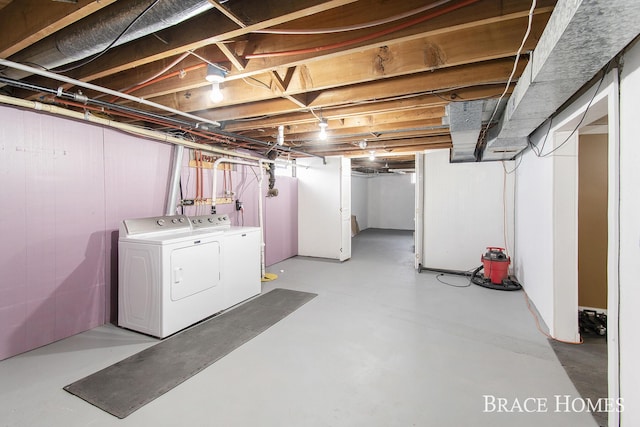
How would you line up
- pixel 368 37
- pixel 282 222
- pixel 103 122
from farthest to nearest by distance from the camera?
pixel 282 222
pixel 103 122
pixel 368 37

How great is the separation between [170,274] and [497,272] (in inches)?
165

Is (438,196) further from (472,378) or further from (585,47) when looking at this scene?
(585,47)

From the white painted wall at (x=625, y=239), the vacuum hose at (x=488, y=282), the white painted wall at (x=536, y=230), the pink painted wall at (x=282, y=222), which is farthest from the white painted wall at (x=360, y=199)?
the white painted wall at (x=625, y=239)

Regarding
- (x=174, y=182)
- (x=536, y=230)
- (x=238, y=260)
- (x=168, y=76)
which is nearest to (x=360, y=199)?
(x=536, y=230)

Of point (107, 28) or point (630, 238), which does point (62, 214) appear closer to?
point (107, 28)

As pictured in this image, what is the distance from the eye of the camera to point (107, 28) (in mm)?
1409

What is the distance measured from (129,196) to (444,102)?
333cm

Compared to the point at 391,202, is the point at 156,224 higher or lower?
lower

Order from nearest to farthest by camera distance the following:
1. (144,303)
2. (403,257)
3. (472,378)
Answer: (472,378), (144,303), (403,257)

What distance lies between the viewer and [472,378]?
81.1 inches

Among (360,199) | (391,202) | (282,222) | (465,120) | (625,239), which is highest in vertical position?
(465,120)

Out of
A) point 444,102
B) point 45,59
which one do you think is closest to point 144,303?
point 45,59

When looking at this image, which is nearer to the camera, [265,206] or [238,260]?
[238,260]

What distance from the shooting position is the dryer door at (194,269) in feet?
8.84
